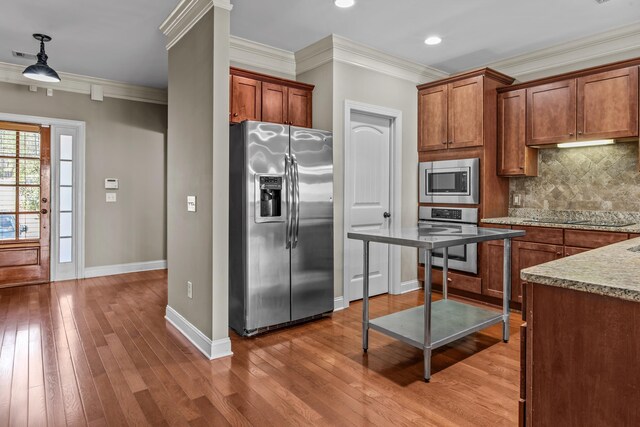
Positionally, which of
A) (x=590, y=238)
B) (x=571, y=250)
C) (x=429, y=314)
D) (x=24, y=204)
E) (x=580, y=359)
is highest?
(x=24, y=204)

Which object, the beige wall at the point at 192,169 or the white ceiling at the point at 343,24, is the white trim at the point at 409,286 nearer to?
the beige wall at the point at 192,169

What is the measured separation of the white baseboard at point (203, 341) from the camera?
2832 mm

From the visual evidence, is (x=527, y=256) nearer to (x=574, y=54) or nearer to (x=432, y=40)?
(x=574, y=54)

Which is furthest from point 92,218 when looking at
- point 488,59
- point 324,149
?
point 488,59

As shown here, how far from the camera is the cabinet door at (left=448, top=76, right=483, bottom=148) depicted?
4199mm

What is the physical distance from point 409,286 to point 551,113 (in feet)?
7.89

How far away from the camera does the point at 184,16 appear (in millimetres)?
3189

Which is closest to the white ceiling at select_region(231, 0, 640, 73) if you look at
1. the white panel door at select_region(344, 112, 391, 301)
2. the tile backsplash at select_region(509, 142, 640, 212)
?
the white panel door at select_region(344, 112, 391, 301)

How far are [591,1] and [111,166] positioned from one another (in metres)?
5.75

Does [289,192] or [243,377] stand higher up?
[289,192]

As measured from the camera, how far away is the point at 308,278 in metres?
3.57

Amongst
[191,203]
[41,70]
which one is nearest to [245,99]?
[191,203]

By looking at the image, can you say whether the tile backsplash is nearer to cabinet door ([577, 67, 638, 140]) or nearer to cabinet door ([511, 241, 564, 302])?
cabinet door ([577, 67, 638, 140])

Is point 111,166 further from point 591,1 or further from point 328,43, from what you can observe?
point 591,1
